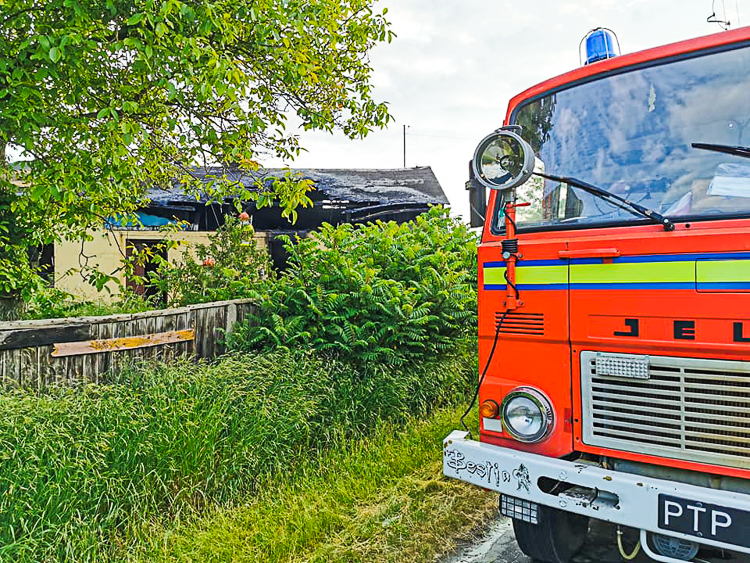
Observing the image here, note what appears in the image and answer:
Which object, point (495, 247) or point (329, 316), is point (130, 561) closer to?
point (495, 247)

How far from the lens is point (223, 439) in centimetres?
417

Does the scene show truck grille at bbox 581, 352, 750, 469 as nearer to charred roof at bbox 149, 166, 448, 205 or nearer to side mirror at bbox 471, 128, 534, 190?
side mirror at bbox 471, 128, 534, 190

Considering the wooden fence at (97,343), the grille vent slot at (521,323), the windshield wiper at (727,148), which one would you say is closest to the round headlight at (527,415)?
the grille vent slot at (521,323)

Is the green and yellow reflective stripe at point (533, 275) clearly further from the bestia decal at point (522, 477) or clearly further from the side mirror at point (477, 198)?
the bestia decal at point (522, 477)

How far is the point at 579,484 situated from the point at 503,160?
170cm

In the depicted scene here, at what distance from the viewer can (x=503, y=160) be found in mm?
3227

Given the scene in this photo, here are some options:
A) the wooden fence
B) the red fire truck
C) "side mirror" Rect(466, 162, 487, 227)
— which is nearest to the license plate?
the red fire truck

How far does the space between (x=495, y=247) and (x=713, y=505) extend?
63.3 inches

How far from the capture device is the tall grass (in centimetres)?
323

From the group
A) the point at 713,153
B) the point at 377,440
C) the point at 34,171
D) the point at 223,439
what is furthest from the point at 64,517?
the point at 713,153

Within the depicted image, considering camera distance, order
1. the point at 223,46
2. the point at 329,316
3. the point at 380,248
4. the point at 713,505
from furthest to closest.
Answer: the point at 380,248
the point at 329,316
the point at 223,46
the point at 713,505

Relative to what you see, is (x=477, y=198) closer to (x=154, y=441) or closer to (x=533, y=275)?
(x=533, y=275)

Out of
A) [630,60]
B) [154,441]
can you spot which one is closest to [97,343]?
[154,441]

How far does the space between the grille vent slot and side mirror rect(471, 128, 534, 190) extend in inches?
27.3
